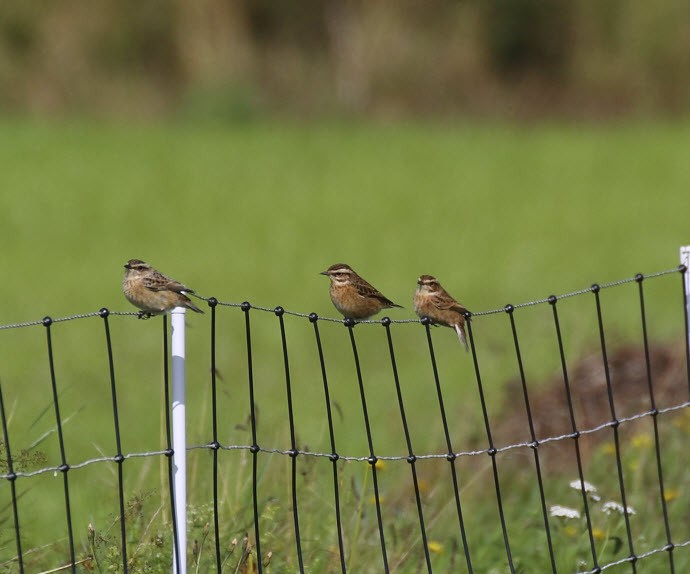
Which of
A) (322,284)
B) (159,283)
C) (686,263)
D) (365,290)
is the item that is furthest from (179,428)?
(322,284)

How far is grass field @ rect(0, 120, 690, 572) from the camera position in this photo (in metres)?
6.84

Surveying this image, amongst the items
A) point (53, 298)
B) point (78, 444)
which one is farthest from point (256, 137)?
point (78, 444)

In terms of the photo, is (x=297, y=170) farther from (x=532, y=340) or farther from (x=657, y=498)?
(x=657, y=498)

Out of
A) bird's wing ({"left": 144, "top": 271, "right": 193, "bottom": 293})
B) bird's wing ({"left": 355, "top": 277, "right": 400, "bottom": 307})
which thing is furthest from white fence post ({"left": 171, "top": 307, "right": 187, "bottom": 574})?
bird's wing ({"left": 355, "top": 277, "right": 400, "bottom": 307})

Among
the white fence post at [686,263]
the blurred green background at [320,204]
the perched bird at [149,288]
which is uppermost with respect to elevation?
the blurred green background at [320,204]

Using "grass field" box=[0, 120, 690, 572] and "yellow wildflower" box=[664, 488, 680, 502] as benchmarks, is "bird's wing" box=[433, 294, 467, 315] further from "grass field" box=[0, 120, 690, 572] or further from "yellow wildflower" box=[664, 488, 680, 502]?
"yellow wildflower" box=[664, 488, 680, 502]

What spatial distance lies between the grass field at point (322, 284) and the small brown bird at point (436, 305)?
45cm

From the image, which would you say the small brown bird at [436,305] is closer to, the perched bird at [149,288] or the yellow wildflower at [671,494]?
the perched bird at [149,288]

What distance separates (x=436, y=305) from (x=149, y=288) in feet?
4.11

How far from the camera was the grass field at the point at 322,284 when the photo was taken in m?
6.84

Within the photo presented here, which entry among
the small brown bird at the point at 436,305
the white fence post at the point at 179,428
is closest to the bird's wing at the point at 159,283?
the small brown bird at the point at 436,305

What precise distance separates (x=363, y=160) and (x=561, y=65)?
10.8 meters

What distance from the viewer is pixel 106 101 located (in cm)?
3416

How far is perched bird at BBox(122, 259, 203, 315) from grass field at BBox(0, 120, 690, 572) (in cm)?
56
